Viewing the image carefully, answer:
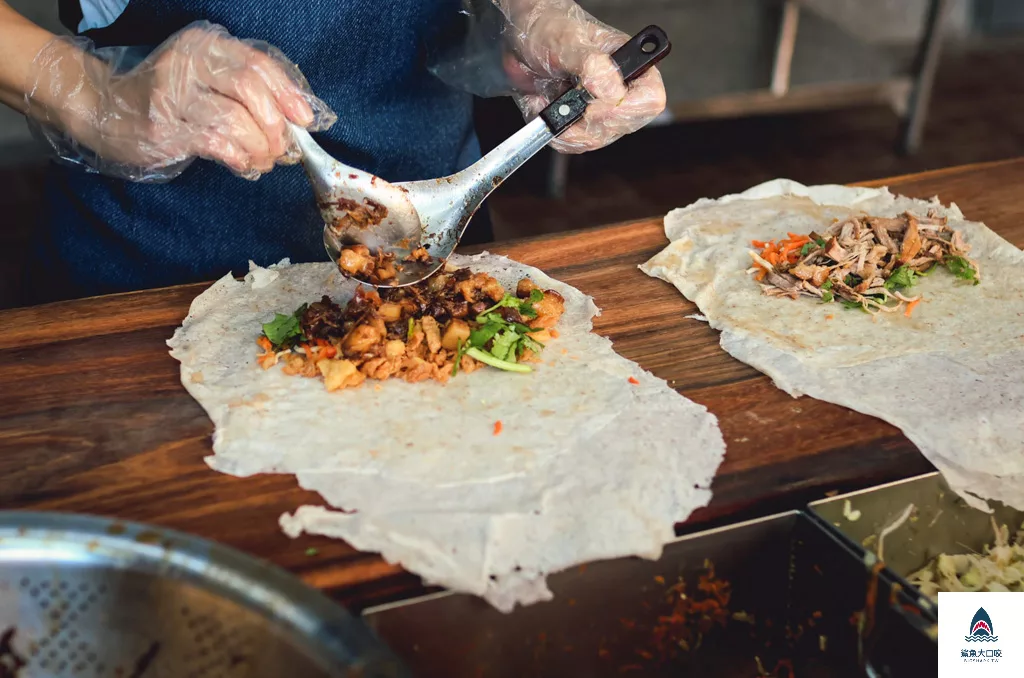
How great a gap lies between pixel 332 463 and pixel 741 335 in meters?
0.86

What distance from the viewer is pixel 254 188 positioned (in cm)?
211

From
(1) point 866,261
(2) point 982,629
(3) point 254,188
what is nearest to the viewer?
(2) point 982,629

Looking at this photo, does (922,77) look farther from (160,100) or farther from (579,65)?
(160,100)

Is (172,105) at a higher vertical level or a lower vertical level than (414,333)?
higher

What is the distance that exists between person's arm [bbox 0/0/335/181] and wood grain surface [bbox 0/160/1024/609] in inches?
13.1

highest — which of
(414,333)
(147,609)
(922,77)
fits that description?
(922,77)

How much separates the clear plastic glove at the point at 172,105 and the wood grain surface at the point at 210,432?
12.8 inches

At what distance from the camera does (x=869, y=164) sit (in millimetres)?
5527

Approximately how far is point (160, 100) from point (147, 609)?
1007 millimetres

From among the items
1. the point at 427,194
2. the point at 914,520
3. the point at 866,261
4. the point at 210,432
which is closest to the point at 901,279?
the point at 866,261

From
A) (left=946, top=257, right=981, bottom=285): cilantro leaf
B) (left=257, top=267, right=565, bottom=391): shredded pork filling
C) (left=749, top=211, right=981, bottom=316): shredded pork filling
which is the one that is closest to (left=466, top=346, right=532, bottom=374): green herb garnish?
(left=257, top=267, right=565, bottom=391): shredded pork filling

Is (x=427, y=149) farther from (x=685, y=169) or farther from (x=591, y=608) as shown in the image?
(x=685, y=169)

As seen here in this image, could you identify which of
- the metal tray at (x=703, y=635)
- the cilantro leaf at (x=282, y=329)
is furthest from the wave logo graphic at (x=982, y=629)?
the cilantro leaf at (x=282, y=329)

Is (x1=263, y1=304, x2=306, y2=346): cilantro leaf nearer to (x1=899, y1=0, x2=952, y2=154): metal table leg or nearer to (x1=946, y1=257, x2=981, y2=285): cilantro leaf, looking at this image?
(x1=946, y1=257, x2=981, y2=285): cilantro leaf
